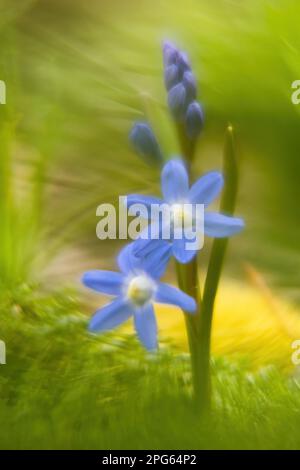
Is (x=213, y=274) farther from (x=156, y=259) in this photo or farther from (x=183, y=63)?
(x=183, y=63)

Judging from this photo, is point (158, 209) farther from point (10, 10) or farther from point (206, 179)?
point (10, 10)

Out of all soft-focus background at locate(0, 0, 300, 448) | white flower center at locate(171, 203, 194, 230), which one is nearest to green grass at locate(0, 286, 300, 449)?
soft-focus background at locate(0, 0, 300, 448)

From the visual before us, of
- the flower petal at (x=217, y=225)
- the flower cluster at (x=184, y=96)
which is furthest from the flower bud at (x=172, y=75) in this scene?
the flower petal at (x=217, y=225)

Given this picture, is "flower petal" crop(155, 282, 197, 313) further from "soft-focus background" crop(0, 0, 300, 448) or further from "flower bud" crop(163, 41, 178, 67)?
"flower bud" crop(163, 41, 178, 67)

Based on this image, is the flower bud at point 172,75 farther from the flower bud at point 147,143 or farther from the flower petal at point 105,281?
the flower petal at point 105,281

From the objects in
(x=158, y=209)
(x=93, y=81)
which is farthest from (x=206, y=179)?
(x=93, y=81)

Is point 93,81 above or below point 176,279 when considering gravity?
above
